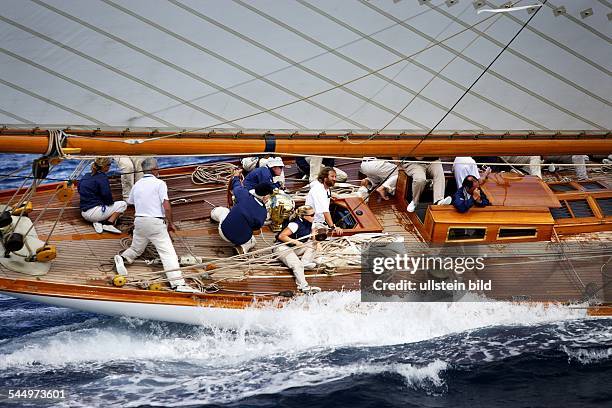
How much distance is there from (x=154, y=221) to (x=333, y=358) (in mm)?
2921

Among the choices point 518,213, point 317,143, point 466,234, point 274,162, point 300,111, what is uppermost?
point 300,111

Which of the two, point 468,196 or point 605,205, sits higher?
point 468,196

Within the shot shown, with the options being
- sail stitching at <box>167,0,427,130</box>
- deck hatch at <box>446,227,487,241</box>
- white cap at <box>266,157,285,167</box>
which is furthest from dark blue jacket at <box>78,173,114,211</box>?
deck hatch at <box>446,227,487,241</box>

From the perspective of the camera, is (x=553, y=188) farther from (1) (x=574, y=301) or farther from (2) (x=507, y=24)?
(2) (x=507, y=24)

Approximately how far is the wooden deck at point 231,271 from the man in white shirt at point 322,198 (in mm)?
728

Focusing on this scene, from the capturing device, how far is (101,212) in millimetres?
12281

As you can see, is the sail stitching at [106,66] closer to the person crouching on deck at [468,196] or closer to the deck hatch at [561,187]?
the person crouching on deck at [468,196]

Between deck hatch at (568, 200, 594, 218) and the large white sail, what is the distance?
1.78 metres

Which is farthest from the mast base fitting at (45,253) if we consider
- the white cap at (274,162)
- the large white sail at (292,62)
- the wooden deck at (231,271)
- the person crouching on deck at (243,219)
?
the white cap at (274,162)

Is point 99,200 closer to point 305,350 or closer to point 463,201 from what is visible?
point 305,350

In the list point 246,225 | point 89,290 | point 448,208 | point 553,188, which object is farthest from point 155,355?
point 553,188

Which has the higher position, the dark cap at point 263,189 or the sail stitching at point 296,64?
the sail stitching at point 296,64

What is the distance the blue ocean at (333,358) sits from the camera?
33.1 ft

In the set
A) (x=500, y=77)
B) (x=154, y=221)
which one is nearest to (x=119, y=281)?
(x=154, y=221)
